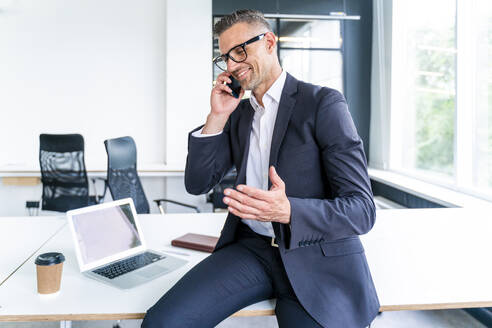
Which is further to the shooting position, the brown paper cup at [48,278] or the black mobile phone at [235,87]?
the black mobile phone at [235,87]

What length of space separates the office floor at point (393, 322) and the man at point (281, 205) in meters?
1.28

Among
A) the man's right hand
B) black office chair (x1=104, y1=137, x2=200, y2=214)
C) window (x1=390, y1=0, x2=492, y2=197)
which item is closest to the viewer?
the man's right hand

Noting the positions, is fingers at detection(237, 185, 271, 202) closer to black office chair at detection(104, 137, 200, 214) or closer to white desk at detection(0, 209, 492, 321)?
white desk at detection(0, 209, 492, 321)

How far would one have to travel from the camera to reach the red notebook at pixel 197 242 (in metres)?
1.69

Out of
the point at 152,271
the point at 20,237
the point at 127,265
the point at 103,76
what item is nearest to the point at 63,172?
the point at 103,76

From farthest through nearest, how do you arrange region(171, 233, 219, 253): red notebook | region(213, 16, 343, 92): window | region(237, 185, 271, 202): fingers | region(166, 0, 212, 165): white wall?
region(213, 16, 343, 92): window
region(166, 0, 212, 165): white wall
region(171, 233, 219, 253): red notebook
region(237, 185, 271, 202): fingers

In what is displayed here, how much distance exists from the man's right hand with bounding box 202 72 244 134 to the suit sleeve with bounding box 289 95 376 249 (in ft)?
1.27

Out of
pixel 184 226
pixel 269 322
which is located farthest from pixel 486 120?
pixel 184 226

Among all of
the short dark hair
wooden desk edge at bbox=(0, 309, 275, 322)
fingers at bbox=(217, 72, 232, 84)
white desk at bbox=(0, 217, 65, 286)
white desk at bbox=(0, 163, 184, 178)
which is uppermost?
the short dark hair

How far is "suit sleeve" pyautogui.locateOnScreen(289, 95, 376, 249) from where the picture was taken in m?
1.07

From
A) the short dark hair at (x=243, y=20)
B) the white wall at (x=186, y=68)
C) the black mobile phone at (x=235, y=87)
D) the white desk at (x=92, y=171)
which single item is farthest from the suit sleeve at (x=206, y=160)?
the white wall at (x=186, y=68)

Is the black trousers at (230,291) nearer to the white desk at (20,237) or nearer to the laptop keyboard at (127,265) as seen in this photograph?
the laptop keyboard at (127,265)

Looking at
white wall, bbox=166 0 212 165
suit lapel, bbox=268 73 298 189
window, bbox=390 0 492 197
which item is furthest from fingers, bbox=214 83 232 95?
white wall, bbox=166 0 212 165

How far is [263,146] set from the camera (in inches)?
55.6
